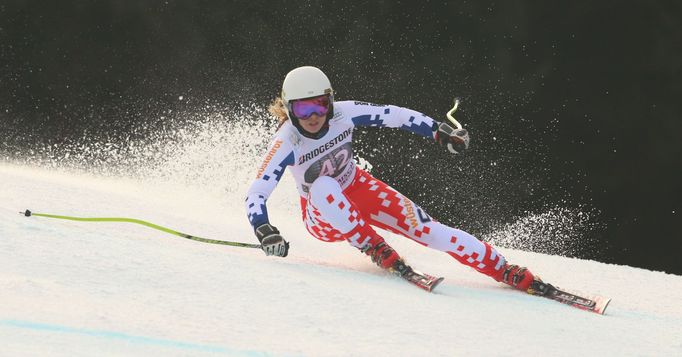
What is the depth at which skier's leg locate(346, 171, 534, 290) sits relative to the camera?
12.0 ft

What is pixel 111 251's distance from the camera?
310cm

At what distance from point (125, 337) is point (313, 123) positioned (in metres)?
1.55

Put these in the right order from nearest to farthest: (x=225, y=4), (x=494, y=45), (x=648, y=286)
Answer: (x=648, y=286) < (x=494, y=45) < (x=225, y=4)

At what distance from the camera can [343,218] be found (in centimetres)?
354

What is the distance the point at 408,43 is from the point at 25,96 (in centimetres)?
337

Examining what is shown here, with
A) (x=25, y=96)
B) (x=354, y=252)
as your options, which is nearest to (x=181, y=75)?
(x=25, y=96)

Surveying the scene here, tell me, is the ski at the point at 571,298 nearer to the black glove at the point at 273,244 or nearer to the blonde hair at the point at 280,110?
the black glove at the point at 273,244

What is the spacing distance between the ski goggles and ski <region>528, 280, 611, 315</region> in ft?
3.80

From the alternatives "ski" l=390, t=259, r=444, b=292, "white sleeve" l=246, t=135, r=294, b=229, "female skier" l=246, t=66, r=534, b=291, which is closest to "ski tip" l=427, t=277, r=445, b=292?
"ski" l=390, t=259, r=444, b=292

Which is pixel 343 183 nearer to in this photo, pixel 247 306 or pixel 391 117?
pixel 391 117

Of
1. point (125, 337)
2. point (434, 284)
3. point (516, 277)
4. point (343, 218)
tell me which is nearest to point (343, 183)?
point (343, 218)

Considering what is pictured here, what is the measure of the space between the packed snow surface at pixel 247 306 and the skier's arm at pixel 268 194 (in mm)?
100

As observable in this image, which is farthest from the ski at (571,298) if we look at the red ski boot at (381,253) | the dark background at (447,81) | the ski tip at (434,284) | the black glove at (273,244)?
the dark background at (447,81)

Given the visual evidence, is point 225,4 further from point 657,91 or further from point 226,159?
point 657,91
